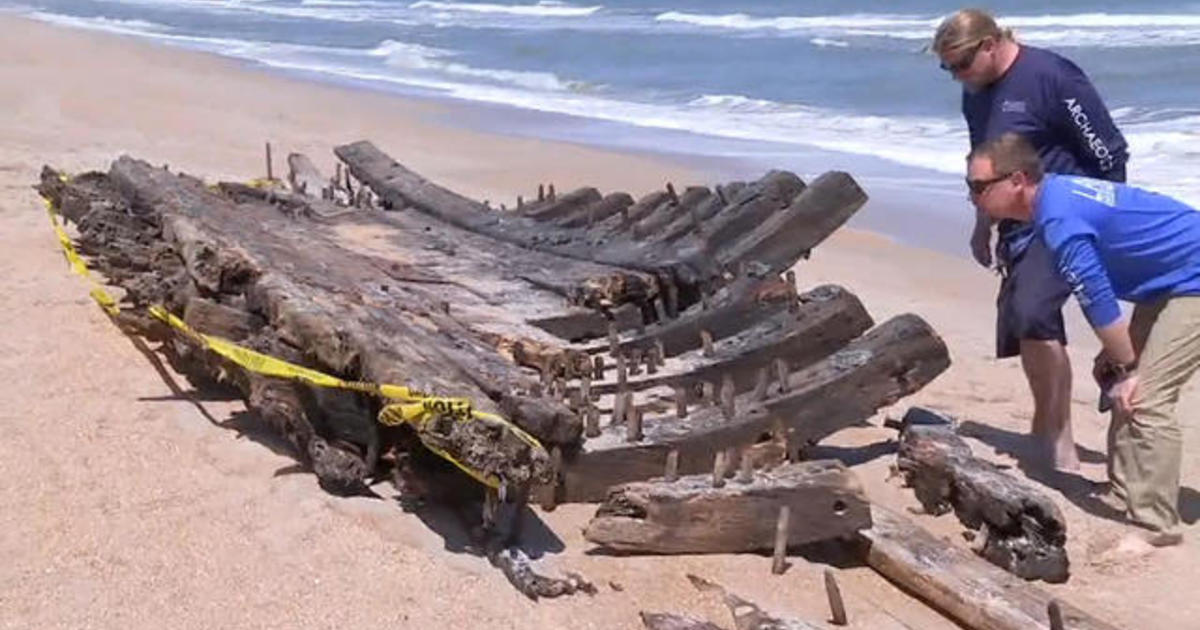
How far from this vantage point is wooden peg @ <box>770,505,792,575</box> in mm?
4895

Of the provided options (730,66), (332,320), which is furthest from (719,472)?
(730,66)

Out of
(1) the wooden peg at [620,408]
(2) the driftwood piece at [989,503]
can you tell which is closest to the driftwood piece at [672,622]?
(1) the wooden peg at [620,408]

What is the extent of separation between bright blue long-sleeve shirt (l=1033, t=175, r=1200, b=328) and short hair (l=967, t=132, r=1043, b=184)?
0.06m

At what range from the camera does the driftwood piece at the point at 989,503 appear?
5.02 meters

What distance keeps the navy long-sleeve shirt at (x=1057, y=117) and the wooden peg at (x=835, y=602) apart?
1.86 metres

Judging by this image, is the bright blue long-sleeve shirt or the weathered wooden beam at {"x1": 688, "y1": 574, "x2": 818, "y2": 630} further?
the bright blue long-sleeve shirt

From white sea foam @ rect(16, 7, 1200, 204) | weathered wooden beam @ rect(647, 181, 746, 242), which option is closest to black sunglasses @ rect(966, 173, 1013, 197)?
weathered wooden beam @ rect(647, 181, 746, 242)

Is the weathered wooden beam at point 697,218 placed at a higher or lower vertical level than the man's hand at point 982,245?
lower

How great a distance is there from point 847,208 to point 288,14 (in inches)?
1139

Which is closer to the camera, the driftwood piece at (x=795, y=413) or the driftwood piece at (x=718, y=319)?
the driftwood piece at (x=795, y=413)

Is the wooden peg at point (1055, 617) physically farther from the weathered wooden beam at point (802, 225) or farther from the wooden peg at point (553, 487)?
the weathered wooden beam at point (802, 225)

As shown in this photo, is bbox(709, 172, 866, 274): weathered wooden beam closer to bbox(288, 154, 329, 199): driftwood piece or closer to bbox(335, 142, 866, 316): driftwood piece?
bbox(335, 142, 866, 316): driftwood piece

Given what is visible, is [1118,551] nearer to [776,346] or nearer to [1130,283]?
[1130,283]

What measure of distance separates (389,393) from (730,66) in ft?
63.8
